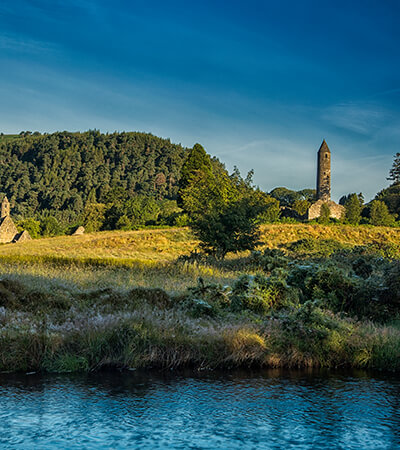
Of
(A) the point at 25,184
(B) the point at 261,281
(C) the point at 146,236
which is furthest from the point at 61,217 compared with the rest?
(B) the point at 261,281

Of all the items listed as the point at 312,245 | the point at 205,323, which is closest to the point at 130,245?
the point at 312,245

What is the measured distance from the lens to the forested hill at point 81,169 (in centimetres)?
10112

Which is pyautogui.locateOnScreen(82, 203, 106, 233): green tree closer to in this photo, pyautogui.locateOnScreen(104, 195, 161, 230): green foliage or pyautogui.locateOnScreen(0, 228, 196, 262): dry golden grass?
pyautogui.locateOnScreen(104, 195, 161, 230): green foliage

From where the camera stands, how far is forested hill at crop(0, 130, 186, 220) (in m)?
101

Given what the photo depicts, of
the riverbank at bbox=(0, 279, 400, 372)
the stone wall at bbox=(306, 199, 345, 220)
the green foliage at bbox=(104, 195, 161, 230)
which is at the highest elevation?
the stone wall at bbox=(306, 199, 345, 220)

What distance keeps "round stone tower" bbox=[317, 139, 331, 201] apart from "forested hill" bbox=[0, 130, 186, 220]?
107 feet

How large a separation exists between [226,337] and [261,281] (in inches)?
131

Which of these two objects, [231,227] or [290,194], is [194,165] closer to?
[231,227]

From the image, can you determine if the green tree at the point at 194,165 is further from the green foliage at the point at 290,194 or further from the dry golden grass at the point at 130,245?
the green foliage at the point at 290,194

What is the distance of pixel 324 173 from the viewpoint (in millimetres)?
81875

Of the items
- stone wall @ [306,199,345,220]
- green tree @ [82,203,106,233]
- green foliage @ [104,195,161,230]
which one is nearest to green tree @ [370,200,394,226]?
stone wall @ [306,199,345,220]

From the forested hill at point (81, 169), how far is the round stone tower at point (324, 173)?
32752 millimetres

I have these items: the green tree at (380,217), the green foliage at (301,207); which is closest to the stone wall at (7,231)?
the green tree at (380,217)

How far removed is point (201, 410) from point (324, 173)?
8073cm
